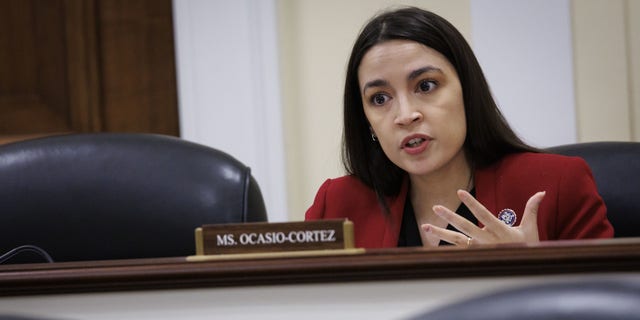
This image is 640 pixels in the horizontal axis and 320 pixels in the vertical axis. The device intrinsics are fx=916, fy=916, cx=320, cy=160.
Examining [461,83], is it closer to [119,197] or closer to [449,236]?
[449,236]

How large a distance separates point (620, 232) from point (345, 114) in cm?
64

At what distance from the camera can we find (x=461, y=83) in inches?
74.9

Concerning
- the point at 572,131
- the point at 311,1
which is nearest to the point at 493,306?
the point at 572,131

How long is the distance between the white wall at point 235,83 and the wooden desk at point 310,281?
5.29ft

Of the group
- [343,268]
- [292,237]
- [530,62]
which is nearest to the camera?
[343,268]

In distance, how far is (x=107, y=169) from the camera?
6.05ft

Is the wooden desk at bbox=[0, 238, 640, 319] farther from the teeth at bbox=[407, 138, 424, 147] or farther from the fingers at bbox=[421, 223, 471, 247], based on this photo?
the teeth at bbox=[407, 138, 424, 147]

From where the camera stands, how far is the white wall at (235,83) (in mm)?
2682

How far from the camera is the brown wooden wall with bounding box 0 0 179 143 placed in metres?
2.81

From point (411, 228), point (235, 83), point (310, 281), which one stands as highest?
point (235, 83)

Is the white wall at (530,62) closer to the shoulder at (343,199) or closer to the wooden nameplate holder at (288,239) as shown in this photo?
the shoulder at (343,199)

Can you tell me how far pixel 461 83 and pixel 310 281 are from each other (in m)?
0.99

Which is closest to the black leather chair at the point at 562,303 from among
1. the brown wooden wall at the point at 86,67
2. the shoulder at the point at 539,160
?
the shoulder at the point at 539,160

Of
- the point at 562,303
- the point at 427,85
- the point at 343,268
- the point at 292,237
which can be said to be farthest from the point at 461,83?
the point at 562,303
